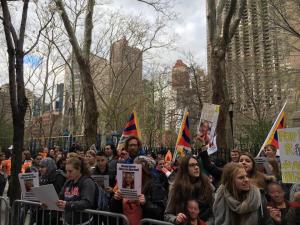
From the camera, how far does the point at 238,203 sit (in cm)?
373

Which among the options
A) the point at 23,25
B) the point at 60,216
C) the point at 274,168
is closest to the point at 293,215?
the point at 274,168

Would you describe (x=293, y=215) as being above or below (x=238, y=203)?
below

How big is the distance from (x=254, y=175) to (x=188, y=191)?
40.3 inches

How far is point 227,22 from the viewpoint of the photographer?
11961 mm

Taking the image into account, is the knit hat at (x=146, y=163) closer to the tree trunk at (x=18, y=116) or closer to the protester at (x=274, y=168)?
the protester at (x=274, y=168)

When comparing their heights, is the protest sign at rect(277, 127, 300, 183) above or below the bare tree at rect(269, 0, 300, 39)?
below

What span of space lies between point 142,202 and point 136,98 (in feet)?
99.4

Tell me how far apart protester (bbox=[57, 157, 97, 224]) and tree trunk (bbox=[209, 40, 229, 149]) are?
778 centimetres

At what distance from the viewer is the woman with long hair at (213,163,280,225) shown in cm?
368

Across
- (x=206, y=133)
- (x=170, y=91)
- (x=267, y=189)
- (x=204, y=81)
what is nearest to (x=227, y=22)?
(x=206, y=133)

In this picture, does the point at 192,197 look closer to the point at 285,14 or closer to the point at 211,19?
the point at 211,19

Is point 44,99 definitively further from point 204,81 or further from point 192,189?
point 192,189

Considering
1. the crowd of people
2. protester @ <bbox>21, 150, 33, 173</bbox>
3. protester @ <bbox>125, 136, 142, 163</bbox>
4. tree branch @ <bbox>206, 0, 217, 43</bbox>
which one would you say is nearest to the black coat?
the crowd of people

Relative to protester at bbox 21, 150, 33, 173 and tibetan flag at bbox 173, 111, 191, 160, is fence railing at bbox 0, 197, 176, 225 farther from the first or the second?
protester at bbox 21, 150, 33, 173
